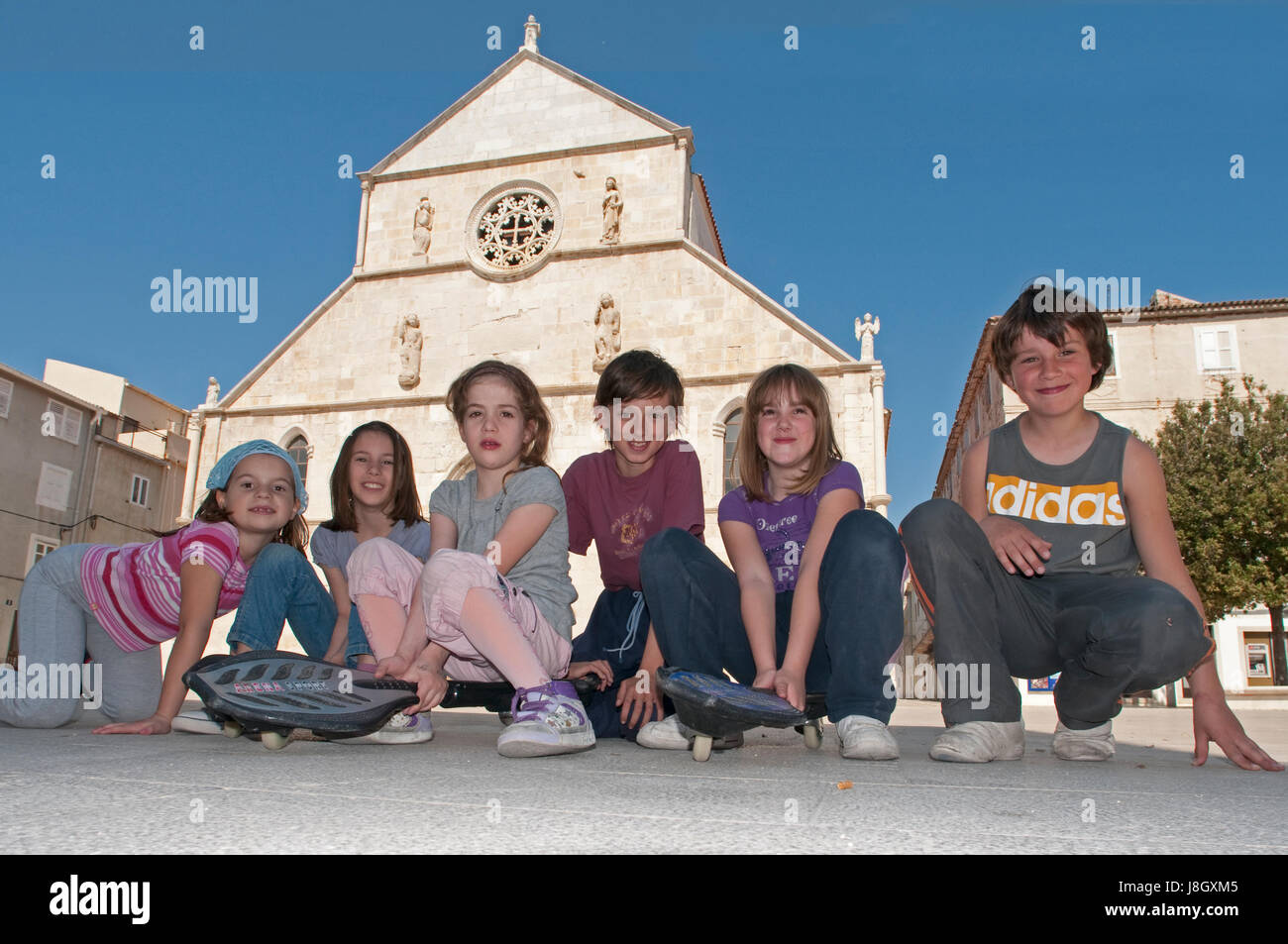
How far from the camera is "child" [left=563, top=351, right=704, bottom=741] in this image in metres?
3.34

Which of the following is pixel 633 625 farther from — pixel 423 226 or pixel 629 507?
pixel 423 226

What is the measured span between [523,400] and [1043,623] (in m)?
1.97

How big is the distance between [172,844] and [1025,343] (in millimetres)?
2865

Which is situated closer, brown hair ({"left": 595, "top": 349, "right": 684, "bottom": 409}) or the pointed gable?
brown hair ({"left": 595, "top": 349, "right": 684, "bottom": 409})

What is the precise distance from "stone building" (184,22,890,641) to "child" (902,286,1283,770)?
10.8 metres

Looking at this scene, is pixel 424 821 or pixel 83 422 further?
pixel 83 422

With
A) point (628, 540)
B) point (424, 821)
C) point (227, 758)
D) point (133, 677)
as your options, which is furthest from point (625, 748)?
point (133, 677)

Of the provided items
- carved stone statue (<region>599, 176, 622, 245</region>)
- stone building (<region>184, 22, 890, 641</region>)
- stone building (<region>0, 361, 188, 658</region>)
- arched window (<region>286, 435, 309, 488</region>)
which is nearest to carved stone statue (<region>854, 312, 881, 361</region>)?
stone building (<region>184, 22, 890, 641</region>)

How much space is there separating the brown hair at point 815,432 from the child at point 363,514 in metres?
1.54

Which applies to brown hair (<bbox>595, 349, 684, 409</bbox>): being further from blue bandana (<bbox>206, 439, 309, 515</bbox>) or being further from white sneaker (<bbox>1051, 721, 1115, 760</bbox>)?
white sneaker (<bbox>1051, 721, 1115, 760</bbox>)

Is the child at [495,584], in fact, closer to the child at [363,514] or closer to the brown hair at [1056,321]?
the child at [363,514]

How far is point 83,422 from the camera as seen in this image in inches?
959
